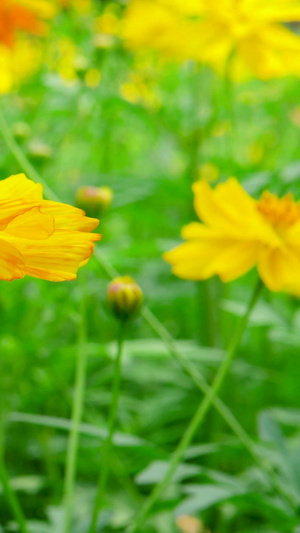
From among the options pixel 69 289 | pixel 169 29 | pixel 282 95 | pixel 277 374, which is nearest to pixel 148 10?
pixel 169 29

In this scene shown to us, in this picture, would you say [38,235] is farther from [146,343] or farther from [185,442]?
[146,343]

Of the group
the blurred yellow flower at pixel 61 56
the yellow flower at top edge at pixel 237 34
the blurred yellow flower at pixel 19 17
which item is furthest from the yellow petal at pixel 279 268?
the blurred yellow flower at pixel 61 56

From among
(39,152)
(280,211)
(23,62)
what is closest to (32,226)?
(280,211)

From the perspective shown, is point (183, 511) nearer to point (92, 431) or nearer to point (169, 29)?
point (92, 431)

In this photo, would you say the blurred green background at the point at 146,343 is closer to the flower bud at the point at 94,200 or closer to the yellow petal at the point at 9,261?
A: the flower bud at the point at 94,200

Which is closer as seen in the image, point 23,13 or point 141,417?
point 23,13
